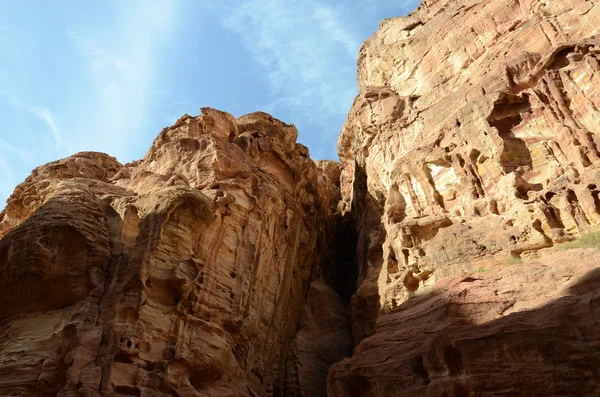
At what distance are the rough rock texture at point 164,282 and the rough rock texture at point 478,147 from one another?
4508mm

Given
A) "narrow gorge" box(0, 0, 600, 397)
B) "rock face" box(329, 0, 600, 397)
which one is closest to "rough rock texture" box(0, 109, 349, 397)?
"narrow gorge" box(0, 0, 600, 397)

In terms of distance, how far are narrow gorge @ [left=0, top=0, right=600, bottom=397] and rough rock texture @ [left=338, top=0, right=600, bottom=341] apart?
9 centimetres

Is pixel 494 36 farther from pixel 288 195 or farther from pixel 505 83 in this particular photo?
pixel 288 195

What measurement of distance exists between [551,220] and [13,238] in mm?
20209

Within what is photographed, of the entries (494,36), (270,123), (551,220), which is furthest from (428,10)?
(551,220)

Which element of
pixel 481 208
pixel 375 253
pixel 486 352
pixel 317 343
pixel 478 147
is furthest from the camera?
pixel 375 253

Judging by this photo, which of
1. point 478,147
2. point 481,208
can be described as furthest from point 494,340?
point 478,147

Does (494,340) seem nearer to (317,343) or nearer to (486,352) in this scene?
(486,352)

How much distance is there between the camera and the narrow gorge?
15180 mm

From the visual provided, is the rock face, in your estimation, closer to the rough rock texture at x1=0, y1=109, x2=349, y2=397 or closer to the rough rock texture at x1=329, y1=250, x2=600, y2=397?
the rough rock texture at x1=329, y1=250, x2=600, y2=397

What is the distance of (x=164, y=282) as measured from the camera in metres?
19.5

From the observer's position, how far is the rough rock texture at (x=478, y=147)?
18594 millimetres

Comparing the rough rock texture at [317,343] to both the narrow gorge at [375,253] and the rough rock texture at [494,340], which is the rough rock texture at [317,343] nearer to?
the narrow gorge at [375,253]

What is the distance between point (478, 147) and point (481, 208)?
3.10 metres
